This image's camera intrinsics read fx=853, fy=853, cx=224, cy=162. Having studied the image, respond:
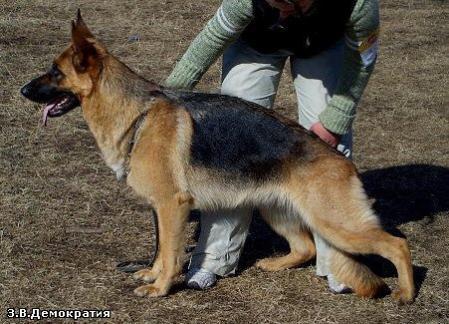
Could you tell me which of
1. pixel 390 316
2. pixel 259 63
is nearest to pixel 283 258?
pixel 390 316

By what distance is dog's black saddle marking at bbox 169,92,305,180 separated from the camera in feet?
15.3

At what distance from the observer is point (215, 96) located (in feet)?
15.9

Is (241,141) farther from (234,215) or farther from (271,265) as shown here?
(271,265)

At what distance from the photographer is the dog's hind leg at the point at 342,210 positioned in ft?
15.0

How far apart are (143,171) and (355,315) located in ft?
4.63

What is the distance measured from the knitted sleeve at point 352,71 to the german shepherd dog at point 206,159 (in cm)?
26

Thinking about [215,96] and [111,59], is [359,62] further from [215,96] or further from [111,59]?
[111,59]

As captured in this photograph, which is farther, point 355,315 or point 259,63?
point 259,63

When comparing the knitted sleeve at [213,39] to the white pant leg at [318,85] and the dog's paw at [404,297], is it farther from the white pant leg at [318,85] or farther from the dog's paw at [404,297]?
the dog's paw at [404,297]

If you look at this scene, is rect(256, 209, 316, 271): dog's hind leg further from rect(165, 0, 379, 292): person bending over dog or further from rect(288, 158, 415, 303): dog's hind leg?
rect(288, 158, 415, 303): dog's hind leg

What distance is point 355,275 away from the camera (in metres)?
4.80

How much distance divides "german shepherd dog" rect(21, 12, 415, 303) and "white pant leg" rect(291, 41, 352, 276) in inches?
10.6

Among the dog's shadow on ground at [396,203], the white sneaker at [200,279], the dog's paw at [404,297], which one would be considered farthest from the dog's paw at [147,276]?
the dog's paw at [404,297]

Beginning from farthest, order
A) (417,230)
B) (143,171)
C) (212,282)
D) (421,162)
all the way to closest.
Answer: (421,162)
(417,230)
(212,282)
(143,171)
